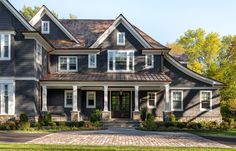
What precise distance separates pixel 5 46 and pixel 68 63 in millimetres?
7185

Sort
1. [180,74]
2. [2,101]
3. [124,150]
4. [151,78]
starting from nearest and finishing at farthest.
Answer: [124,150] → [2,101] → [151,78] → [180,74]

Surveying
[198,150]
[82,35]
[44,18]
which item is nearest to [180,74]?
[82,35]

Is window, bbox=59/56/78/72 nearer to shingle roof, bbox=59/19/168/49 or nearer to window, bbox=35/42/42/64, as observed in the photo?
shingle roof, bbox=59/19/168/49

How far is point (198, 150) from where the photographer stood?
14.1m

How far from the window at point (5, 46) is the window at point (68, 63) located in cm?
672

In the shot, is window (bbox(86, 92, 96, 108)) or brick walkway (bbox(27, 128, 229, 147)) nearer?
brick walkway (bbox(27, 128, 229, 147))

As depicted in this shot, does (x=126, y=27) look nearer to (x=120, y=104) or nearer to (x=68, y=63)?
(x=68, y=63)

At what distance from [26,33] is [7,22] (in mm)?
1872

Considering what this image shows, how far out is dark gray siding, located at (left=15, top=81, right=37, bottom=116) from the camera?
27.8 metres

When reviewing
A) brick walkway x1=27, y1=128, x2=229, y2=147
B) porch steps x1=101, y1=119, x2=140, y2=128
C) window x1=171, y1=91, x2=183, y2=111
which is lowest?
porch steps x1=101, y1=119, x2=140, y2=128

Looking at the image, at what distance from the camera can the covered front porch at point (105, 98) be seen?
101 feet

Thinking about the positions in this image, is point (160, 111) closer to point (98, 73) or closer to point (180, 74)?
point (180, 74)

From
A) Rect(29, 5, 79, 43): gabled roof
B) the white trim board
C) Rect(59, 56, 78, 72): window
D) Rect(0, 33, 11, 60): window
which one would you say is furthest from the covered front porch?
Rect(29, 5, 79, 43): gabled roof

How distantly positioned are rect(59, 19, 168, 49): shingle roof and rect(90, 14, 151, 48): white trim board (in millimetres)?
970
